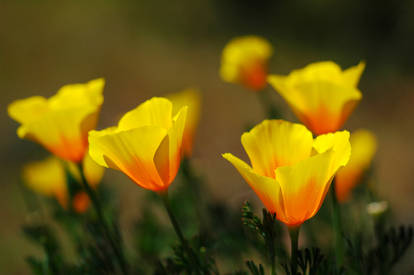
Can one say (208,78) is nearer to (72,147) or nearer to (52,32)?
(52,32)

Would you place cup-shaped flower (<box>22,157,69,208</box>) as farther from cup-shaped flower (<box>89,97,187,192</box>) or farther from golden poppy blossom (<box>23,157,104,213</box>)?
cup-shaped flower (<box>89,97,187,192</box>)

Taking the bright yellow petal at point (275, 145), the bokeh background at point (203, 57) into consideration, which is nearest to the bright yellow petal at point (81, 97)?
the bright yellow petal at point (275, 145)

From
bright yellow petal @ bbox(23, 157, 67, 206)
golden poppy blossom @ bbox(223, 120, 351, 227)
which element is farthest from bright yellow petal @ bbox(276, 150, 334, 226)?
bright yellow petal @ bbox(23, 157, 67, 206)

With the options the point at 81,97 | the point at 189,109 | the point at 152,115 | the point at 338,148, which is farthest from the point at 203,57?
the point at 338,148

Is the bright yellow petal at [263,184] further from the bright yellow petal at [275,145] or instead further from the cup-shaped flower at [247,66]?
the cup-shaped flower at [247,66]

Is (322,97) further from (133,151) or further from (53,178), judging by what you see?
(53,178)

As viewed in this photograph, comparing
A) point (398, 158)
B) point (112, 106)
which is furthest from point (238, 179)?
point (112, 106)
